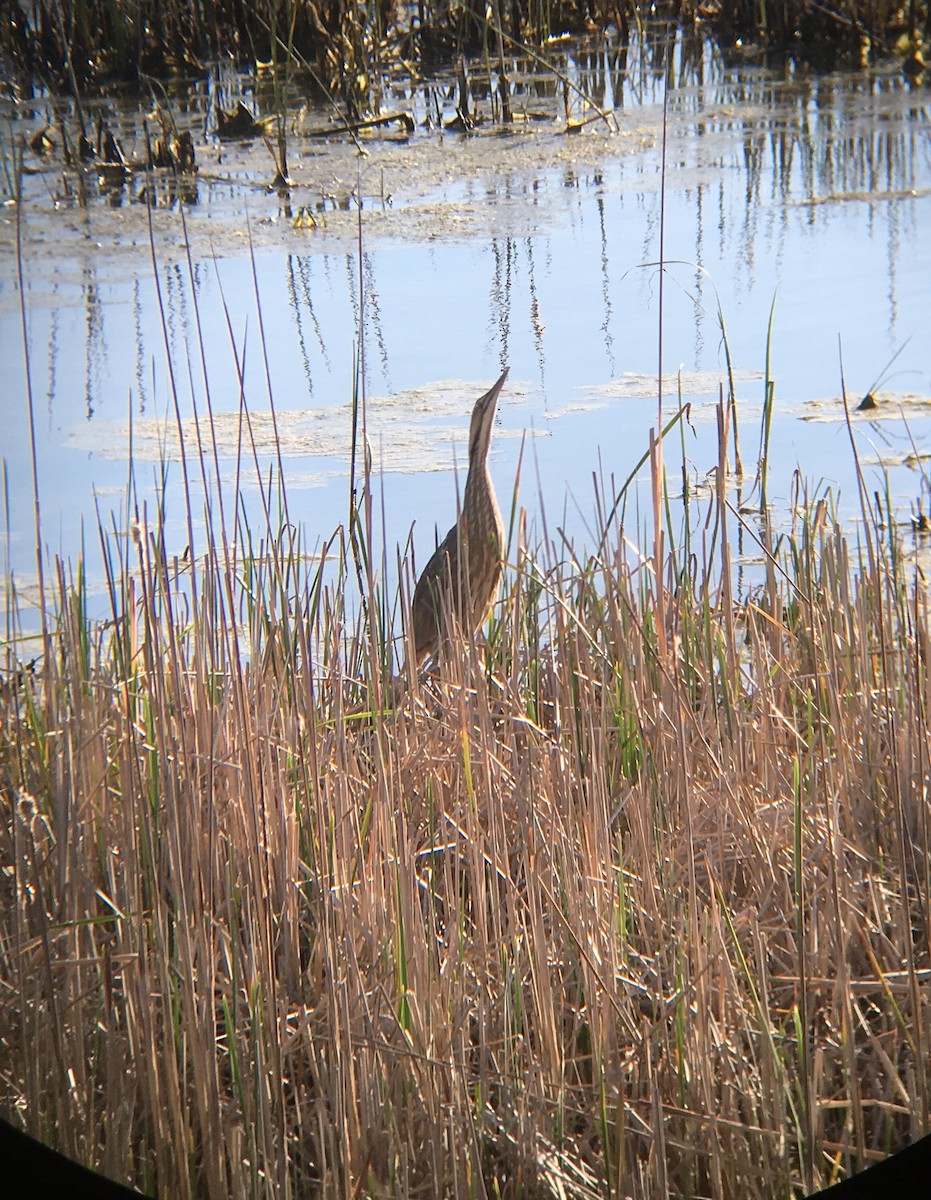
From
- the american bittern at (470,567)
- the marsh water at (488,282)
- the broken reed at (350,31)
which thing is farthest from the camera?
the american bittern at (470,567)

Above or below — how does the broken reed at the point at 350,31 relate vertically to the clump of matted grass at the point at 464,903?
above

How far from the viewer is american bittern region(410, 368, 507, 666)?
2166mm

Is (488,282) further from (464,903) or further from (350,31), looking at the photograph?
(464,903)

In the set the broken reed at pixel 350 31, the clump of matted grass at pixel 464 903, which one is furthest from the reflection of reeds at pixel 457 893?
the broken reed at pixel 350 31

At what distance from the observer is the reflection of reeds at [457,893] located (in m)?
1.34

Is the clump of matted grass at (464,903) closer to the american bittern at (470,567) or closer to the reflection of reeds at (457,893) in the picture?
the reflection of reeds at (457,893)

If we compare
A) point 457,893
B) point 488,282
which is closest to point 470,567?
point 488,282

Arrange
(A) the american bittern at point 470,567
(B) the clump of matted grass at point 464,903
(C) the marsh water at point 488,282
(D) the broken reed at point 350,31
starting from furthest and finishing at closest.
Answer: (A) the american bittern at point 470,567 → (C) the marsh water at point 488,282 → (D) the broken reed at point 350,31 → (B) the clump of matted grass at point 464,903

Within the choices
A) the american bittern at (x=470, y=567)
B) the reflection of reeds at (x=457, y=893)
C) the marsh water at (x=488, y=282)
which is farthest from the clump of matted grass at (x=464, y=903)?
the american bittern at (x=470, y=567)

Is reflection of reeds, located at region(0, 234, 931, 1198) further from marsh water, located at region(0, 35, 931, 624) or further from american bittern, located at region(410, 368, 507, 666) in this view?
american bittern, located at region(410, 368, 507, 666)

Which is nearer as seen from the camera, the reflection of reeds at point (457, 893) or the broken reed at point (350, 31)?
the reflection of reeds at point (457, 893)

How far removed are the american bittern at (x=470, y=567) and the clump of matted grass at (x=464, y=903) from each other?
30 cm

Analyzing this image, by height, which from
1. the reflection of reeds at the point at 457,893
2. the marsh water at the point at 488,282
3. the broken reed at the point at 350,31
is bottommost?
the reflection of reeds at the point at 457,893

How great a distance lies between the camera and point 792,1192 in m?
1.32
